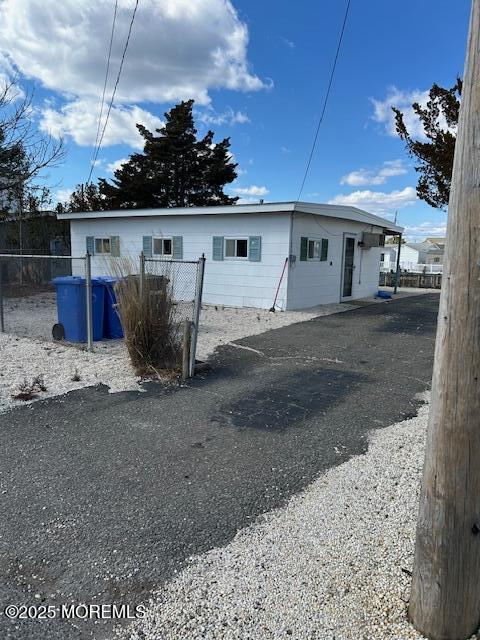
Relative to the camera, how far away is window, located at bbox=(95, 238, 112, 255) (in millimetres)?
15359

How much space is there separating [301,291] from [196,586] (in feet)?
35.8

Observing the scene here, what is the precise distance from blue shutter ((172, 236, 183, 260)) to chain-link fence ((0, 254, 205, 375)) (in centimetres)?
109

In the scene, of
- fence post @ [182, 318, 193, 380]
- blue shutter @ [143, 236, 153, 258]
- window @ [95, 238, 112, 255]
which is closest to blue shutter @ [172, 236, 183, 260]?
blue shutter @ [143, 236, 153, 258]

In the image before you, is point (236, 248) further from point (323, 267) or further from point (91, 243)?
point (91, 243)

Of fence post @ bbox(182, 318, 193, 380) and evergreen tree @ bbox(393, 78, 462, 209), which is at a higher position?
evergreen tree @ bbox(393, 78, 462, 209)

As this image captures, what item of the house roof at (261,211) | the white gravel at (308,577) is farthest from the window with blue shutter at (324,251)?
the white gravel at (308,577)

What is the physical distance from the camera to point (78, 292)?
7.13m

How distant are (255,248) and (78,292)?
20.3 feet

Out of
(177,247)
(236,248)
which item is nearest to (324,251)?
(236,248)

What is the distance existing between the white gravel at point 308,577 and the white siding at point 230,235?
9465 millimetres

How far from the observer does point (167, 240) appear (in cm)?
1409

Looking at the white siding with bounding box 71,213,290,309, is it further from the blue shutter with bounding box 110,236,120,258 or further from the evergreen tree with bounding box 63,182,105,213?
the evergreen tree with bounding box 63,182,105,213

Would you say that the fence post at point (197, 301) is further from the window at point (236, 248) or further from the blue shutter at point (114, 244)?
the blue shutter at point (114, 244)

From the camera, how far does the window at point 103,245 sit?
1536 cm
